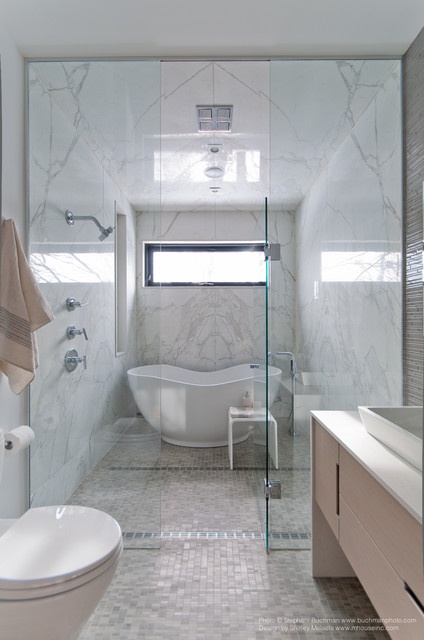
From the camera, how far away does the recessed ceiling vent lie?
271 cm

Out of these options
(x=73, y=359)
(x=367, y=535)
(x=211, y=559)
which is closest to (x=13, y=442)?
(x=73, y=359)

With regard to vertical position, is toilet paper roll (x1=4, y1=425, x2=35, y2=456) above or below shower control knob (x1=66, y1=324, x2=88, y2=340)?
below

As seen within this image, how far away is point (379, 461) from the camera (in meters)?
1.34

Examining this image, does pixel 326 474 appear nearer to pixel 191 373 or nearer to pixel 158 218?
pixel 158 218

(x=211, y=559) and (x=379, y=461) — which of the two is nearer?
(x=379, y=461)

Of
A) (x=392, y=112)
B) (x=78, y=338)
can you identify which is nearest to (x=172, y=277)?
(x=78, y=338)

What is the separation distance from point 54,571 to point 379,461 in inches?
43.2

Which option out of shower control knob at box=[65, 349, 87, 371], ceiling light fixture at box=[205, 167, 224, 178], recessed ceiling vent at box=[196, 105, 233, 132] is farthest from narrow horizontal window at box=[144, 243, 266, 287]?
shower control knob at box=[65, 349, 87, 371]

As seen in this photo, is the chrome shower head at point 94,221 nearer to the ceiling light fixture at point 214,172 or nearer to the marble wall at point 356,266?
the marble wall at point 356,266

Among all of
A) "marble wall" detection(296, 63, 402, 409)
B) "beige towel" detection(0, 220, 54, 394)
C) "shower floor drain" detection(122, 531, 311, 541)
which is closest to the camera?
"beige towel" detection(0, 220, 54, 394)

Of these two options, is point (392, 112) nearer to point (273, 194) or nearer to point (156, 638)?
point (273, 194)

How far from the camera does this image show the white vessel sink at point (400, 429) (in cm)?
121

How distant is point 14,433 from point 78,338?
74 cm

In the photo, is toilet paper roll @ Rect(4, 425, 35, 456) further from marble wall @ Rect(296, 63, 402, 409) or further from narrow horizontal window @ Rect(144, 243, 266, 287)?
narrow horizontal window @ Rect(144, 243, 266, 287)
